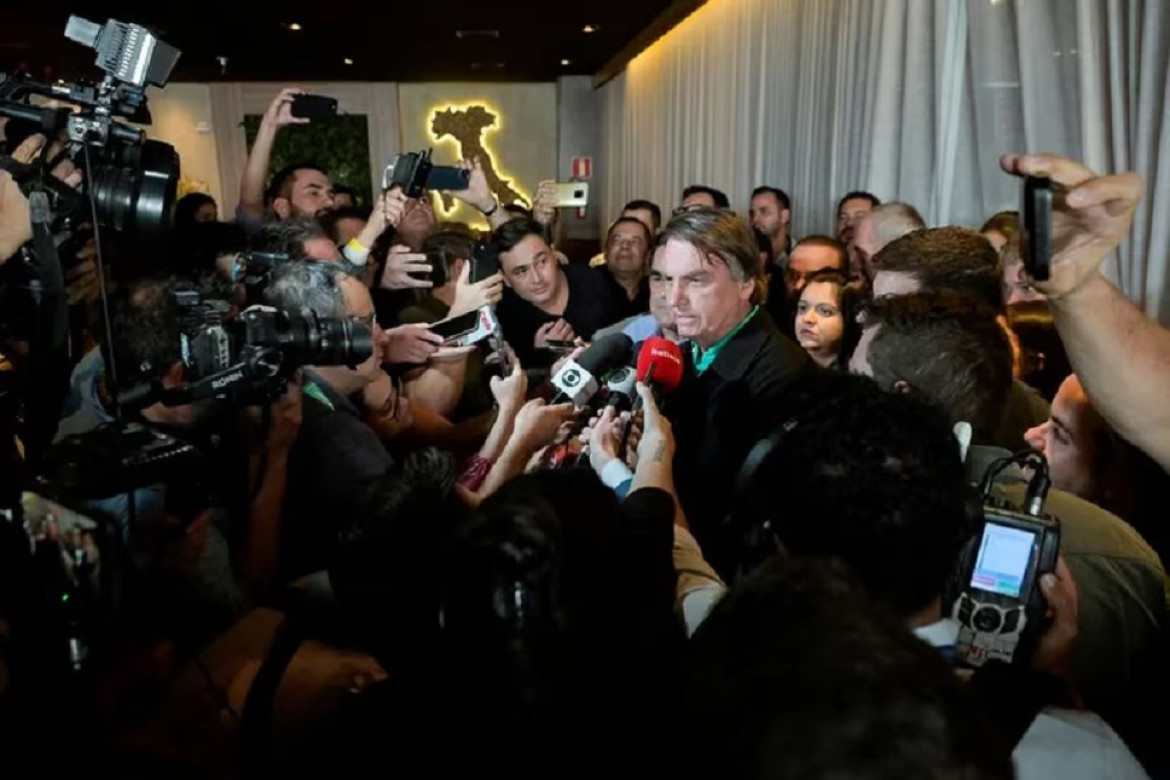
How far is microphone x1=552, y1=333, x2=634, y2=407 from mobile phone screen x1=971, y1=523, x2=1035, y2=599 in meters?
0.76

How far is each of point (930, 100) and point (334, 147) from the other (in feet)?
23.9

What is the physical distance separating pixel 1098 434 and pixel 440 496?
0.97m

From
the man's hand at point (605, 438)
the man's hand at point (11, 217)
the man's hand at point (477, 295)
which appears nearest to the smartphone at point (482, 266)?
the man's hand at point (477, 295)

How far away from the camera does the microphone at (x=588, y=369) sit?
4.88 feet

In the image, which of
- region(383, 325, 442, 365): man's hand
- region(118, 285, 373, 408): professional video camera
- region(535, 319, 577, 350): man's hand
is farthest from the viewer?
region(535, 319, 577, 350): man's hand

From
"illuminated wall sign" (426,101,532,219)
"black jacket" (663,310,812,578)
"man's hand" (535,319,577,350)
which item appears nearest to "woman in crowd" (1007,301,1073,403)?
"black jacket" (663,310,812,578)

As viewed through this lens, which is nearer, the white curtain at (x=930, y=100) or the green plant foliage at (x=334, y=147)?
the white curtain at (x=930, y=100)

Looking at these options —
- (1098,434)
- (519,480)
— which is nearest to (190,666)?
(519,480)

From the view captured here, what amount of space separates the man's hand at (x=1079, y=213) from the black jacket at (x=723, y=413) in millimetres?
545

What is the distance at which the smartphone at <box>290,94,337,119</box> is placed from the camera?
242 centimetres

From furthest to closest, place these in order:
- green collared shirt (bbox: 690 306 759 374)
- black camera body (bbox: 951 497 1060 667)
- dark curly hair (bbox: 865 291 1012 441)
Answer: green collared shirt (bbox: 690 306 759 374)
dark curly hair (bbox: 865 291 1012 441)
black camera body (bbox: 951 497 1060 667)

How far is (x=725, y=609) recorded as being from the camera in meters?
0.53

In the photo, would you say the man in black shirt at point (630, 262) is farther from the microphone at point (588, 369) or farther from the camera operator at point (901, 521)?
the camera operator at point (901, 521)

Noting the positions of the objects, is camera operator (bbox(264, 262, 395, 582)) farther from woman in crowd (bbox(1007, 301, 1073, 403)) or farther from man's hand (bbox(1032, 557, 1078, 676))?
woman in crowd (bbox(1007, 301, 1073, 403))
